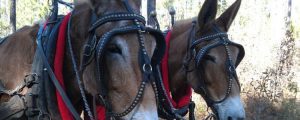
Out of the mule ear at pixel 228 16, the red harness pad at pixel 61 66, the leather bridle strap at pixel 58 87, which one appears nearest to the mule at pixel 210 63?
the mule ear at pixel 228 16

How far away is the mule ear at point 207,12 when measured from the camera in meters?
3.78

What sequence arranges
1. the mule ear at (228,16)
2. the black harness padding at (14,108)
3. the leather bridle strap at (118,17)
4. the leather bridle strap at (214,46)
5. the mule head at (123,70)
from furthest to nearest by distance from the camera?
1. the mule ear at (228,16)
2. the leather bridle strap at (214,46)
3. the black harness padding at (14,108)
4. the leather bridle strap at (118,17)
5. the mule head at (123,70)

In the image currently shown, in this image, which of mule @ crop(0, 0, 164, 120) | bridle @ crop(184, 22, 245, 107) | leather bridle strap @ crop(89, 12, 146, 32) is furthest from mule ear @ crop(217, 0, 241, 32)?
leather bridle strap @ crop(89, 12, 146, 32)

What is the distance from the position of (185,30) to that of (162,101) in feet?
3.11

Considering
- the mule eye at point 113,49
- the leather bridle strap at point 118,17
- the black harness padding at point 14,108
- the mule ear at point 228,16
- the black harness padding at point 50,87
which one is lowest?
the black harness padding at point 14,108

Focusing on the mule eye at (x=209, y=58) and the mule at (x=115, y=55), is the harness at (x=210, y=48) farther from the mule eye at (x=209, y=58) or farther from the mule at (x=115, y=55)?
the mule at (x=115, y=55)

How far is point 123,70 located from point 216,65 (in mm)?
1732

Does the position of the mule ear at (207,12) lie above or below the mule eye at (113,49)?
above

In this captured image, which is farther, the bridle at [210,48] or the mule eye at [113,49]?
the bridle at [210,48]

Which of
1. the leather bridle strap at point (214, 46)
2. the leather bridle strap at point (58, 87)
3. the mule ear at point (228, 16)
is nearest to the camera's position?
the leather bridle strap at point (58, 87)

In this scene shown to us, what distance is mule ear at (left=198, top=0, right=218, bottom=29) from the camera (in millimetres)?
3779

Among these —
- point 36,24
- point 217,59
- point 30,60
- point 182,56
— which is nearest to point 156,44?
point 30,60

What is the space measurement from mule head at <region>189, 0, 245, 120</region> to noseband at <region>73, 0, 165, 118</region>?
4.71 feet

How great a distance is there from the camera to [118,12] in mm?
2213
